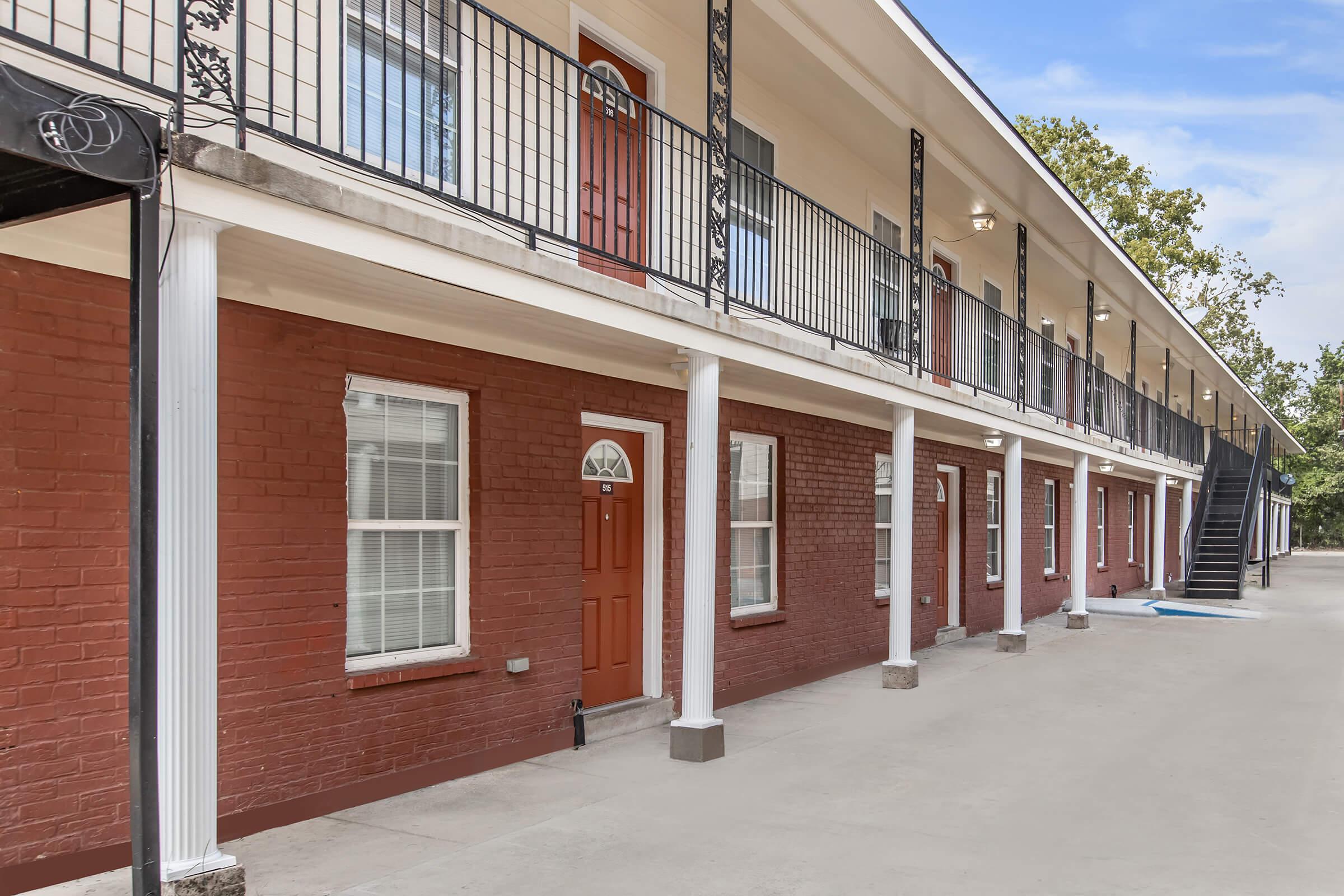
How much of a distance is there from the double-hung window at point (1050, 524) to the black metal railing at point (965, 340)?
14.8ft

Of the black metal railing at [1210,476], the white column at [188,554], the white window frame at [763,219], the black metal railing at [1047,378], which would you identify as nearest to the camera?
the white column at [188,554]

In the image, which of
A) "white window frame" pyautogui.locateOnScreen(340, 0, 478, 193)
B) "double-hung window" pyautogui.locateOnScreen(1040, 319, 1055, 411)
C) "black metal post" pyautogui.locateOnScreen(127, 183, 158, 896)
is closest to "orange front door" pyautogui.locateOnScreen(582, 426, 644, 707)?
"white window frame" pyautogui.locateOnScreen(340, 0, 478, 193)

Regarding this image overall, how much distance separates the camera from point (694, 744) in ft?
23.2

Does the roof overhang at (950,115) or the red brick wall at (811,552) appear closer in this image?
the roof overhang at (950,115)

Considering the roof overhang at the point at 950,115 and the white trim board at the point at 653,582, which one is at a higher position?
the roof overhang at the point at 950,115

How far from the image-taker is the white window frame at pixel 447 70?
574 cm

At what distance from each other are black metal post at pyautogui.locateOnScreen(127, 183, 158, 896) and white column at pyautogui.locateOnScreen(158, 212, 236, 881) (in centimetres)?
48

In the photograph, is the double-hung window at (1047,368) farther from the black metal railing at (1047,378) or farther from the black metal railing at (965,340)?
the black metal railing at (965,340)

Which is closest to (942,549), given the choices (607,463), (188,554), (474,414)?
(607,463)

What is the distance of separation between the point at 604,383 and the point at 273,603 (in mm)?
3192

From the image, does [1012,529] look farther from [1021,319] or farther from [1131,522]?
[1131,522]

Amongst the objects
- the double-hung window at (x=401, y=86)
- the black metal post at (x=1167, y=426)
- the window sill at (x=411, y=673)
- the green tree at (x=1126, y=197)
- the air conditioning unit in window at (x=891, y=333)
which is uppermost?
the green tree at (x=1126, y=197)

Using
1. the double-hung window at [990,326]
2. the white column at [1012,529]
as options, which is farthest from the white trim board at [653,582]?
the double-hung window at [990,326]

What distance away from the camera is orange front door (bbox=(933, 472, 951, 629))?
14.3 m
